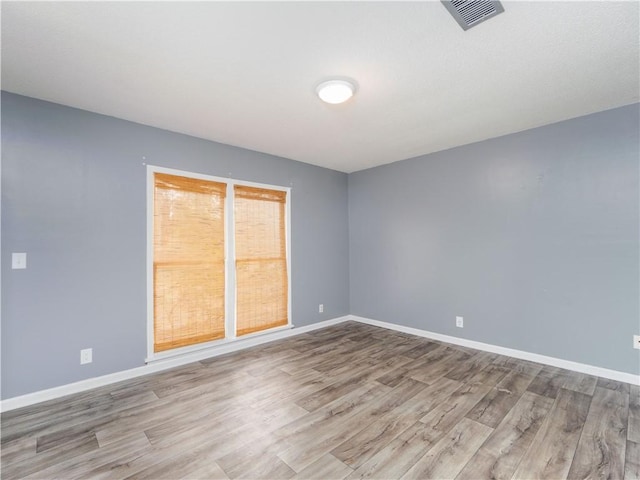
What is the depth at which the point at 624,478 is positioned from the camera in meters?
1.63

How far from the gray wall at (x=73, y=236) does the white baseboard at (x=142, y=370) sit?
6cm

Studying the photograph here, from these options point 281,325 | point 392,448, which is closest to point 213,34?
point 392,448

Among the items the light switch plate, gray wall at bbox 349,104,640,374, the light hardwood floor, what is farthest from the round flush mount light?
the light switch plate

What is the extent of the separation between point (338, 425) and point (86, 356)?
238 centimetres

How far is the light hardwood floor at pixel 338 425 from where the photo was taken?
173 centimetres

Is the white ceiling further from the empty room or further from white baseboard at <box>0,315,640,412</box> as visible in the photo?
white baseboard at <box>0,315,640,412</box>

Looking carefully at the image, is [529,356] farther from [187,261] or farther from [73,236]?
[73,236]

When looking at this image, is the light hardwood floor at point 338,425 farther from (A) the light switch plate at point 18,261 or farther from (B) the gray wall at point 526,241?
(A) the light switch plate at point 18,261

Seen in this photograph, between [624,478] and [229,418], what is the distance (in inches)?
97.8

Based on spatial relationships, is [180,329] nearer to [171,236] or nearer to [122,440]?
[171,236]

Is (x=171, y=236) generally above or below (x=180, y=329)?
above

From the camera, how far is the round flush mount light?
2.25 meters

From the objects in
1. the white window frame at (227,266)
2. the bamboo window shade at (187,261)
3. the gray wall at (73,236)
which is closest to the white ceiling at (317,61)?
the gray wall at (73,236)

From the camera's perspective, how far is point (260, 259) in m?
4.03
